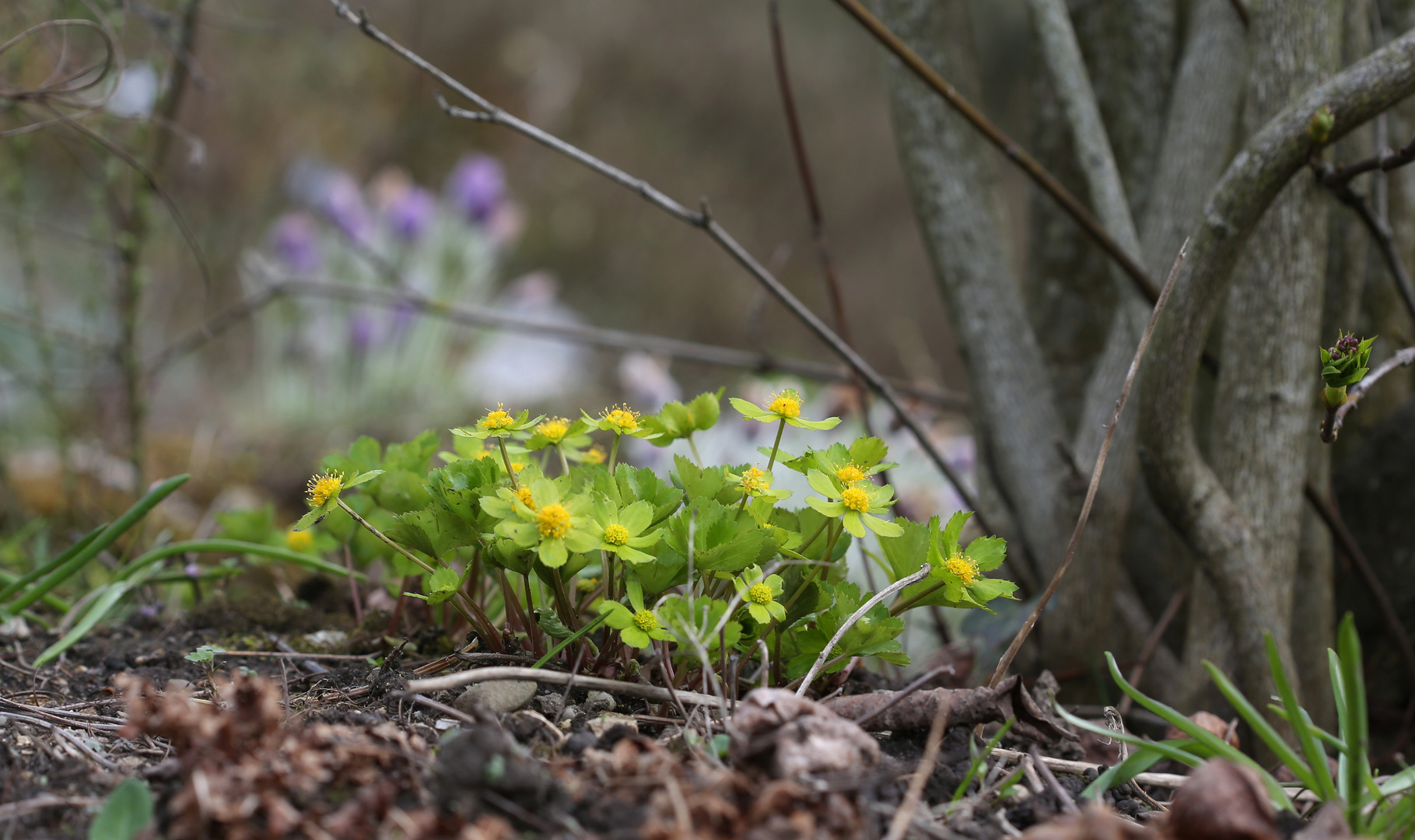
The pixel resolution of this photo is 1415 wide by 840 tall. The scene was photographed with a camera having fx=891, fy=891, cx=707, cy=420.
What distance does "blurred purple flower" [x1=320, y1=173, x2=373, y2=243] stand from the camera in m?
3.31

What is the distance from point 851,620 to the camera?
0.81 m

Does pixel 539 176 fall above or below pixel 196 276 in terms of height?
above

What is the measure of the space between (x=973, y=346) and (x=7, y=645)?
140 cm

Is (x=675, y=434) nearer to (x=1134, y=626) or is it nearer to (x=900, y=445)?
(x=1134, y=626)

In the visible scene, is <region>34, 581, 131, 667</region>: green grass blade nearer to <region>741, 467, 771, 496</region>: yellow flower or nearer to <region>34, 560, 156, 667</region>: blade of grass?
<region>34, 560, 156, 667</region>: blade of grass

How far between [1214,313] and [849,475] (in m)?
0.57

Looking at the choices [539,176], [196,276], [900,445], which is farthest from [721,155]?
[900,445]

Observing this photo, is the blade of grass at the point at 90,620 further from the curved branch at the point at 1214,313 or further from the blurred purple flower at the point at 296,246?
the blurred purple flower at the point at 296,246

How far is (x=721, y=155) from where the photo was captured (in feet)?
26.2

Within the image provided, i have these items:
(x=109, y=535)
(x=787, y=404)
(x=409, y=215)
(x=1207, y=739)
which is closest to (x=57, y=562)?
(x=109, y=535)

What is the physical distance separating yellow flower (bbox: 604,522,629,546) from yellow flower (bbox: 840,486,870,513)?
7.8 inches

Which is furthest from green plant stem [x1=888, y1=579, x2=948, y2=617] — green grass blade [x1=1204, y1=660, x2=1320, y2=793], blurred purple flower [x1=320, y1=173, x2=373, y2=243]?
blurred purple flower [x1=320, y1=173, x2=373, y2=243]

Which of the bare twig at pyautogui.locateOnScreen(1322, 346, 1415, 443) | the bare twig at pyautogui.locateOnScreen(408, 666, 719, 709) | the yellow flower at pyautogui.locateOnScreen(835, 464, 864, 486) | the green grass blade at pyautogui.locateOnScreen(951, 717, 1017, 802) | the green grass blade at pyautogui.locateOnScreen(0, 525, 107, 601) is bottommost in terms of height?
the green grass blade at pyautogui.locateOnScreen(0, 525, 107, 601)

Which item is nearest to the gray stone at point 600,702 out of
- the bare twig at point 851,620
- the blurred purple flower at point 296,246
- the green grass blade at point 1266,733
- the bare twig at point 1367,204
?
the bare twig at point 851,620
